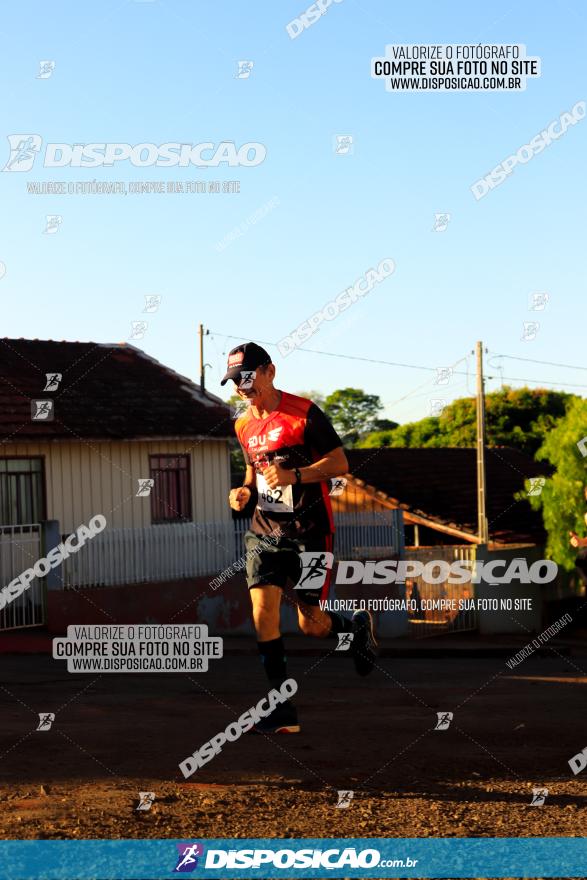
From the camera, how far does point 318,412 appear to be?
7.29 meters

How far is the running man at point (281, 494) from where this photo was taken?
23.6 feet

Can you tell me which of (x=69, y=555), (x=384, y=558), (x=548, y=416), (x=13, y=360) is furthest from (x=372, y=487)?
(x=548, y=416)

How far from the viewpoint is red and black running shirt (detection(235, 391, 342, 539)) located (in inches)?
285

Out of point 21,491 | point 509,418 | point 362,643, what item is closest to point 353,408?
point 509,418

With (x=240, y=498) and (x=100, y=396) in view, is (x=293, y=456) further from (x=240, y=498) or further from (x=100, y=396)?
(x=100, y=396)

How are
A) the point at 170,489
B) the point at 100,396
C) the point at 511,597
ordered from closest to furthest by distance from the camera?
the point at 100,396 < the point at 170,489 < the point at 511,597

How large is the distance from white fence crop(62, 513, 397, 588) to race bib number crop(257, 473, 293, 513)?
13.3 metres

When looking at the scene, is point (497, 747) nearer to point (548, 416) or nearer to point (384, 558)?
point (384, 558)

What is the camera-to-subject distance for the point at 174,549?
74.0 feet

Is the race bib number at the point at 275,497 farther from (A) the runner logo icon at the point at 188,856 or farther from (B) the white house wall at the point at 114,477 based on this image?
(B) the white house wall at the point at 114,477

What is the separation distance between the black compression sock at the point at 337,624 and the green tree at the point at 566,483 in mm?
21608

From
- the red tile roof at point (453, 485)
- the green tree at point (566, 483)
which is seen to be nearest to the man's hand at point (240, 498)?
the green tree at point (566, 483)

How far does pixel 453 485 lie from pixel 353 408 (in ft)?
140

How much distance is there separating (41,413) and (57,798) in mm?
18882
